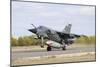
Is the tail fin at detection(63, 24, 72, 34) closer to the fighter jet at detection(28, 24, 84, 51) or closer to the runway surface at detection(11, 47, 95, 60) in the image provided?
the fighter jet at detection(28, 24, 84, 51)

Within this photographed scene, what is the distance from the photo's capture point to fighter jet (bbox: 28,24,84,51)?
8.87 ft

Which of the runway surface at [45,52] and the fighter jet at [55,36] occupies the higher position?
the fighter jet at [55,36]

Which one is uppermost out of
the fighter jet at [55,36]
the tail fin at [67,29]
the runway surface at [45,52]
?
the tail fin at [67,29]

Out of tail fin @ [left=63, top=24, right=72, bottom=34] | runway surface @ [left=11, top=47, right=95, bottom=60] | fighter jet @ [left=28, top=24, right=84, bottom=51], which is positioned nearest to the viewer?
runway surface @ [left=11, top=47, right=95, bottom=60]

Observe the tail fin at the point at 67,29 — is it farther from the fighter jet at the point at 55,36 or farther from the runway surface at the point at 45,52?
the runway surface at the point at 45,52

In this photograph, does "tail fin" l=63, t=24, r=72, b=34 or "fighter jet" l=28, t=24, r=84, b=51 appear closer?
"fighter jet" l=28, t=24, r=84, b=51

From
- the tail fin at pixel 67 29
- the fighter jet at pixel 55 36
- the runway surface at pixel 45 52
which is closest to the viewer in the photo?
the runway surface at pixel 45 52

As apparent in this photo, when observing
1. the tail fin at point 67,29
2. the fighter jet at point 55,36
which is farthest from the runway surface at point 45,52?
the tail fin at point 67,29

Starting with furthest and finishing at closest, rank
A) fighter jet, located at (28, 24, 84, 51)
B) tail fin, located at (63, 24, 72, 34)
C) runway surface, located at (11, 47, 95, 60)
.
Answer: tail fin, located at (63, 24, 72, 34) < fighter jet, located at (28, 24, 84, 51) < runway surface, located at (11, 47, 95, 60)

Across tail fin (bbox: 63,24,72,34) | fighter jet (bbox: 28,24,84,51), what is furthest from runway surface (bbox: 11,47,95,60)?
tail fin (bbox: 63,24,72,34)

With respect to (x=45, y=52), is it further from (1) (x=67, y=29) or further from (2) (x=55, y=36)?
(1) (x=67, y=29)

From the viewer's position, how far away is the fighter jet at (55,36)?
271cm

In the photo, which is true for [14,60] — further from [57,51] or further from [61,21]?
[61,21]

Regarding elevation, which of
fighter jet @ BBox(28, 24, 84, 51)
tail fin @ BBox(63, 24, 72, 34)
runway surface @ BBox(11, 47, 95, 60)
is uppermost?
tail fin @ BBox(63, 24, 72, 34)
